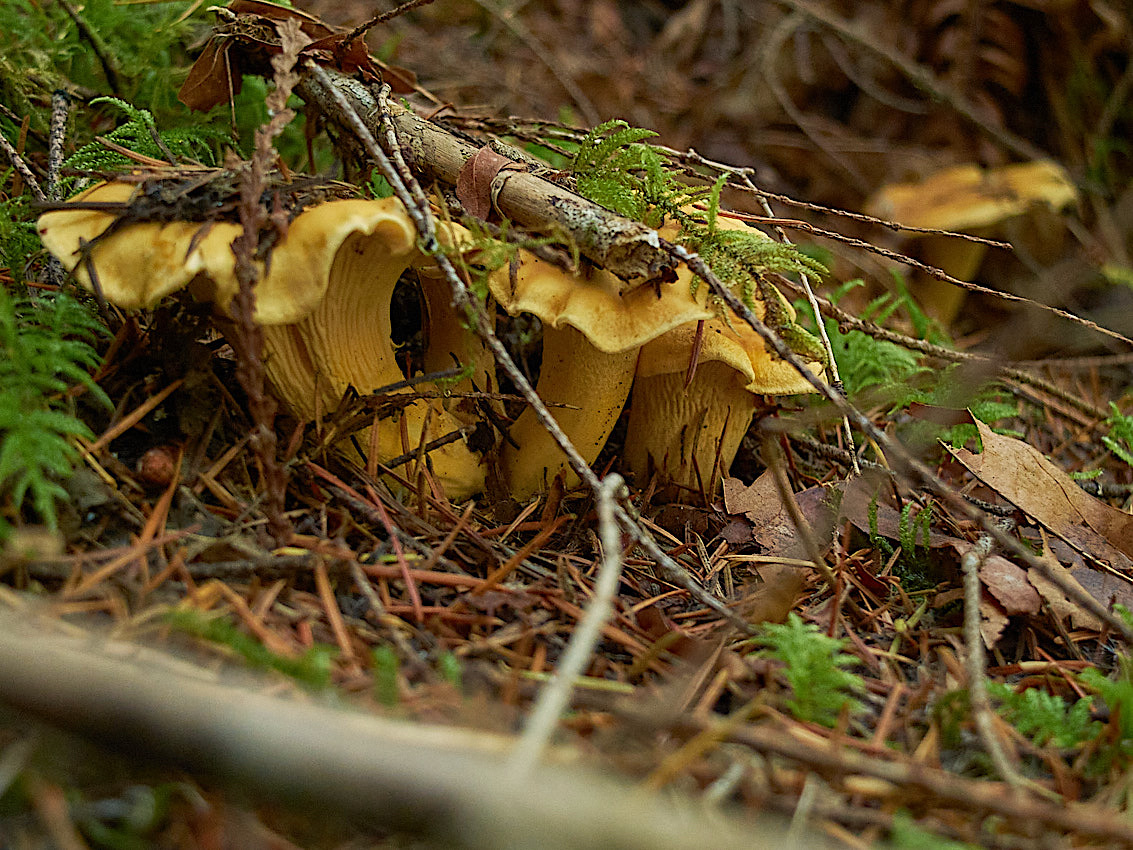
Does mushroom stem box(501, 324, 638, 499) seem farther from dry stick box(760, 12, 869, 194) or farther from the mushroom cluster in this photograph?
dry stick box(760, 12, 869, 194)

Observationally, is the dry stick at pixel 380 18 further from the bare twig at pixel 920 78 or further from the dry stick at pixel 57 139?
the bare twig at pixel 920 78

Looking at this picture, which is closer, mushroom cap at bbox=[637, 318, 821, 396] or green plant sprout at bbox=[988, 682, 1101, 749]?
green plant sprout at bbox=[988, 682, 1101, 749]

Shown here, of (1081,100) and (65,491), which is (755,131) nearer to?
(1081,100)

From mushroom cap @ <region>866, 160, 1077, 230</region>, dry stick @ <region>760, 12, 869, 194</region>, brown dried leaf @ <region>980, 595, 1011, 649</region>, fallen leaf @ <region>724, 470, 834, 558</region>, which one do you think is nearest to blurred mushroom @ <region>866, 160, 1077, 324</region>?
mushroom cap @ <region>866, 160, 1077, 230</region>

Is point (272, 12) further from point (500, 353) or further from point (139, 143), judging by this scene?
point (500, 353)

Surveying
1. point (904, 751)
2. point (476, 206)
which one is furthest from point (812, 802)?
point (476, 206)
